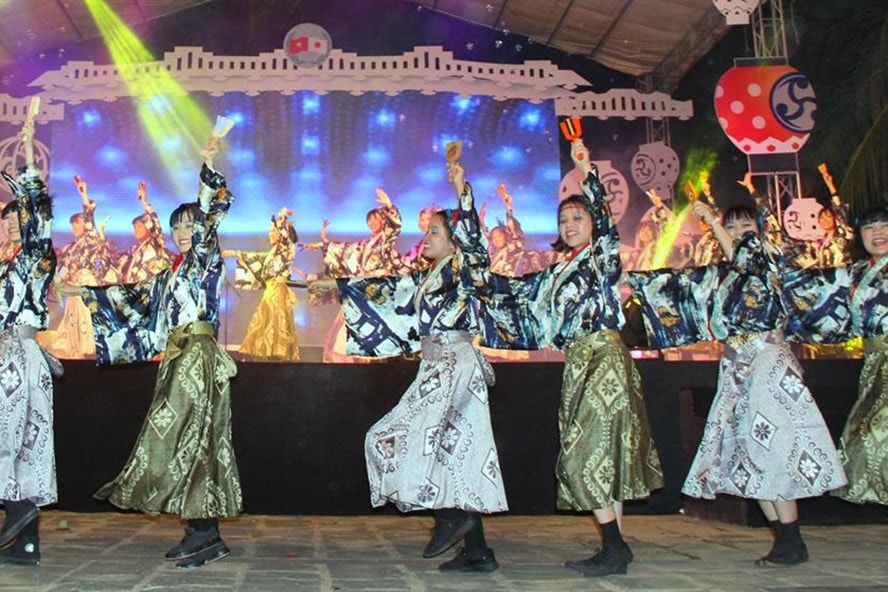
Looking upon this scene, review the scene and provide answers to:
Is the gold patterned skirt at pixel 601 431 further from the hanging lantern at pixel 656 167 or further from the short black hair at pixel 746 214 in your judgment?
the hanging lantern at pixel 656 167

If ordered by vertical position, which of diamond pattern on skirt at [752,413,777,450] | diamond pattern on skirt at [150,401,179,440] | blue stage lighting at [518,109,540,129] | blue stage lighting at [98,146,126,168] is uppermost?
blue stage lighting at [518,109,540,129]

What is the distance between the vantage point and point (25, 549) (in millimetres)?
3035

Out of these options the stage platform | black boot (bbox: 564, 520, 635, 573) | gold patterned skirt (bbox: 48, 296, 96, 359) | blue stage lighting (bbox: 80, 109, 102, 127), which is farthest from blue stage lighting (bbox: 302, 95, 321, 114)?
black boot (bbox: 564, 520, 635, 573)

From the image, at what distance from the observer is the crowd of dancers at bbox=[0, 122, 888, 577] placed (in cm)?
304

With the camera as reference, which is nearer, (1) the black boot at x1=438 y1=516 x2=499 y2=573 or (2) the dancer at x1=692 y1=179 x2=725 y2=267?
(1) the black boot at x1=438 y1=516 x2=499 y2=573

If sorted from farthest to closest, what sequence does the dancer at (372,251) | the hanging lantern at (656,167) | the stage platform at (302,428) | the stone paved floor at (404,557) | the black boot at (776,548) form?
the hanging lantern at (656,167) → the dancer at (372,251) → the stage platform at (302,428) → the black boot at (776,548) → the stone paved floor at (404,557)

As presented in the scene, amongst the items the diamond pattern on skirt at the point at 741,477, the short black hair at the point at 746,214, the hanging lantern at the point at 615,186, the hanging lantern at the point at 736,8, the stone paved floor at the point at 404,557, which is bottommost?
the stone paved floor at the point at 404,557

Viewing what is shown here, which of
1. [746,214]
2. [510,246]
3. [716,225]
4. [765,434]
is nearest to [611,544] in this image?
[765,434]

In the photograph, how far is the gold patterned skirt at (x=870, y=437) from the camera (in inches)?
136

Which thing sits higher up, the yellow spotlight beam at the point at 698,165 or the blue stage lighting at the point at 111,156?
the blue stage lighting at the point at 111,156

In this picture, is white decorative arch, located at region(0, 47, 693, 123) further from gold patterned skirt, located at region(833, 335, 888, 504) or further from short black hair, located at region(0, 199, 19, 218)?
gold patterned skirt, located at region(833, 335, 888, 504)

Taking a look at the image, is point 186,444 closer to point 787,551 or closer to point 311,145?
point 787,551

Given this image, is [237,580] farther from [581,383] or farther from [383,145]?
[383,145]

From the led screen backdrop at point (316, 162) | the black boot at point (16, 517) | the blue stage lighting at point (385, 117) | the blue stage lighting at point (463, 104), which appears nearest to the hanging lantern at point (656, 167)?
the led screen backdrop at point (316, 162)
